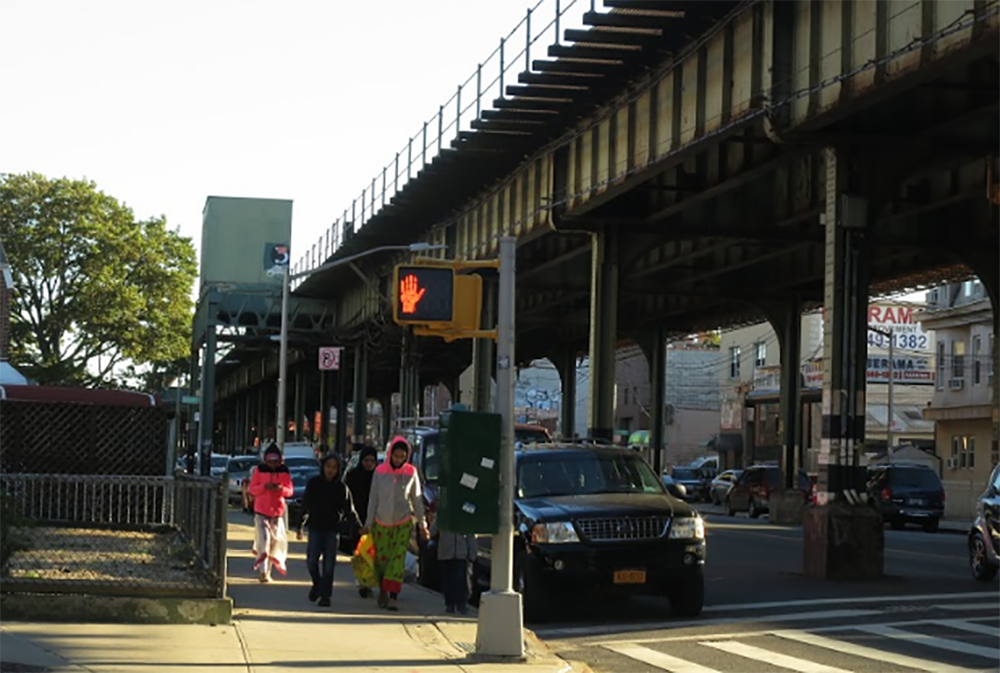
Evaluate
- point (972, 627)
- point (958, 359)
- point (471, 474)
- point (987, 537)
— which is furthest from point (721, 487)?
point (471, 474)

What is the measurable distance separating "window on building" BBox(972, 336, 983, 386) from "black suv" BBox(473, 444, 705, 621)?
46.2 meters

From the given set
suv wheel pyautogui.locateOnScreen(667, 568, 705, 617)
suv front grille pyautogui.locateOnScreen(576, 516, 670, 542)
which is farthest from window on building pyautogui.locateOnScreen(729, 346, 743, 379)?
suv front grille pyautogui.locateOnScreen(576, 516, 670, 542)

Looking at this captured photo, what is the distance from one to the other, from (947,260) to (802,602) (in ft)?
→ 84.3

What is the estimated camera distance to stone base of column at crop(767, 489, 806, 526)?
4672 centimetres

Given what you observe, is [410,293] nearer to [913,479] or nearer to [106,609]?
[106,609]

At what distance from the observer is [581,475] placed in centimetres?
1789

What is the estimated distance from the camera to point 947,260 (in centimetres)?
4266

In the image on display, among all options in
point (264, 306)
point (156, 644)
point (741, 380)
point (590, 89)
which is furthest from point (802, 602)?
point (741, 380)

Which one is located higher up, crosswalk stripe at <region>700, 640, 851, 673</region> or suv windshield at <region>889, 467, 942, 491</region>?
suv windshield at <region>889, 467, 942, 491</region>

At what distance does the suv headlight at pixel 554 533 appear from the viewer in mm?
16266

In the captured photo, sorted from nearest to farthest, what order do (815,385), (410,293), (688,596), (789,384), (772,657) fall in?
(410,293) → (772,657) → (688,596) → (789,384) → (815,385)

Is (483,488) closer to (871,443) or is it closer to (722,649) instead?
(722,649)

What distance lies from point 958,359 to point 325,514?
49.7 metres

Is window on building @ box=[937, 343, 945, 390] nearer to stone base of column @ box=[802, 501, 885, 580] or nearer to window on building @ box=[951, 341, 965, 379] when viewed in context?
window on building @ box=[951, 341, 965, 379]
